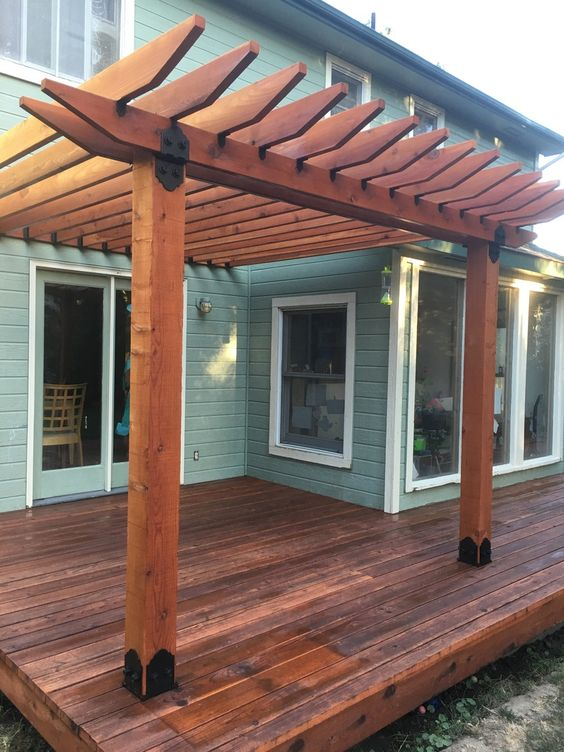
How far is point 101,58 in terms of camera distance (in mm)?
5184

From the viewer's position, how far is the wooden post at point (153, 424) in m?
2.28

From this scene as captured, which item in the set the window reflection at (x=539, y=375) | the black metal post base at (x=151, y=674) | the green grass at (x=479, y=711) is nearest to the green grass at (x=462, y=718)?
the green grass at (x=479, y=711)

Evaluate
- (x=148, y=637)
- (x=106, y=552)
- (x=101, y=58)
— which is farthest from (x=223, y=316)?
(x=148, y=637)

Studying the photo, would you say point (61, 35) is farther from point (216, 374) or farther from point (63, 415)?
point (216, 374)

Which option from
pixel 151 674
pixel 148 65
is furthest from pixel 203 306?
pixel 151 674

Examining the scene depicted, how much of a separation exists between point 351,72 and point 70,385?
4.80m

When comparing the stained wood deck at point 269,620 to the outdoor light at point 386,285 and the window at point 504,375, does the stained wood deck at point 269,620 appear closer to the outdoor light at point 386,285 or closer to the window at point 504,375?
the window at point 504,375

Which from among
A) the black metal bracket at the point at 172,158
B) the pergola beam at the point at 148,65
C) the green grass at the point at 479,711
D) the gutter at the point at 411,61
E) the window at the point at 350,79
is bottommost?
the green grass at the point at 479,711

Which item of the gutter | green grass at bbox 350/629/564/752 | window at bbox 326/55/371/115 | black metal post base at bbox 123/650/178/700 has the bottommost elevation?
green grass at bbox 350/629/564/752

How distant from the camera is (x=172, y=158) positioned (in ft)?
7.51

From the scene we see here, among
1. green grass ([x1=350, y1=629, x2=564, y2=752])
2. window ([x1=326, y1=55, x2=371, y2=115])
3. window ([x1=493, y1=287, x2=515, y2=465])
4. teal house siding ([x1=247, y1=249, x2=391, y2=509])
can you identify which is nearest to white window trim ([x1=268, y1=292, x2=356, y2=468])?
teal house siding ([x1=247, y1=249, x2=391, y2=509])

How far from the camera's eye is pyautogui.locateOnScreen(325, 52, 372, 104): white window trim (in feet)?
22.3

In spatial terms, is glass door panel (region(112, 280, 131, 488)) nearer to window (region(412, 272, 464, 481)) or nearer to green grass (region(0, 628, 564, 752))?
window (region(412, 272, 464, 481))

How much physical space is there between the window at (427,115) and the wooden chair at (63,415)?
5451 mm
